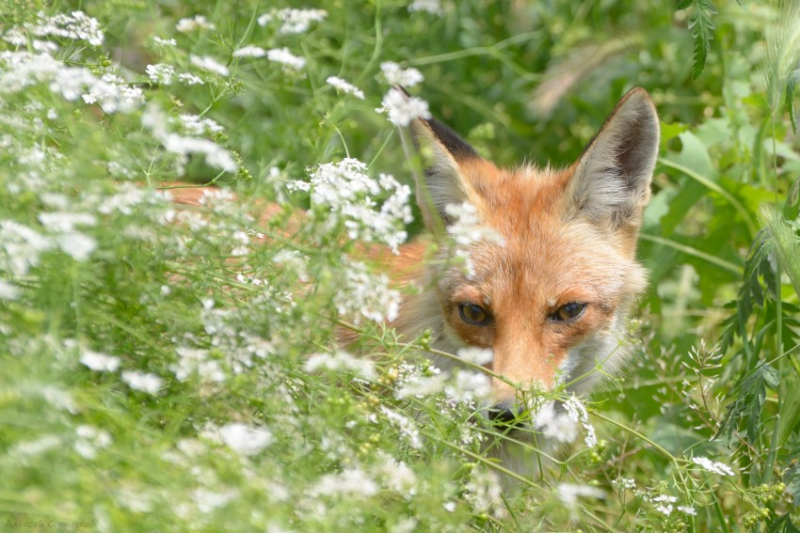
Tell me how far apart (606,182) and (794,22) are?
3.33 ft

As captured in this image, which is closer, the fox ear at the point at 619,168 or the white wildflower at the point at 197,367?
the white wildflower at the point at 197,367

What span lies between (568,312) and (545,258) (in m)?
0.26

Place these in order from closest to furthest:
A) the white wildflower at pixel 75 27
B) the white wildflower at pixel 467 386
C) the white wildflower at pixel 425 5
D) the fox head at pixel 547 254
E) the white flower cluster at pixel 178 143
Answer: the white flower cluster at pixel 178 143 < the white wildflower at pixel 467 386 < the white wildflower at pixel 75 27 < the fox head at pixel 547 254 < the white wildflower at pixel 425 5

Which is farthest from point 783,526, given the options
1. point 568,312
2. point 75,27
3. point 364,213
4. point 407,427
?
point 75,27

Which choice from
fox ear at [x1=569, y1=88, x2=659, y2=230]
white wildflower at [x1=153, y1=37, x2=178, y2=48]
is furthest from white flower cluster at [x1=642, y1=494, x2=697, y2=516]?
white wildflower at [x1=153, y1=37, x2=178, y2=48]

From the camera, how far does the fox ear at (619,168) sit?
377cm

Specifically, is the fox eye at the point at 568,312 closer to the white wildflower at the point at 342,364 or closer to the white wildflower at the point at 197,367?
the white wildflower at the point at 342,364

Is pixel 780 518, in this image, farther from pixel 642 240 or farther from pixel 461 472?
pixel 642 240

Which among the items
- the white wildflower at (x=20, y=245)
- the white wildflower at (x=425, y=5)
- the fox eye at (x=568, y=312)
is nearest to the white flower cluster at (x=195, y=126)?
the white wildflower at (x=20, y=245)

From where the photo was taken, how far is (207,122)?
2773 millimetres

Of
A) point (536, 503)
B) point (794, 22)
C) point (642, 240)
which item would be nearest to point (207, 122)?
point (536, 503)

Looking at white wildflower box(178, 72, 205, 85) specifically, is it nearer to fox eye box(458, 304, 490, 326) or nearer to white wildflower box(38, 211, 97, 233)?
white wildflower box(38, 211, 97, 233)

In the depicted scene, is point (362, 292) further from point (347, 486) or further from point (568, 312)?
point (568, 312)

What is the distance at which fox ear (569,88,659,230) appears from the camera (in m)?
3.77
